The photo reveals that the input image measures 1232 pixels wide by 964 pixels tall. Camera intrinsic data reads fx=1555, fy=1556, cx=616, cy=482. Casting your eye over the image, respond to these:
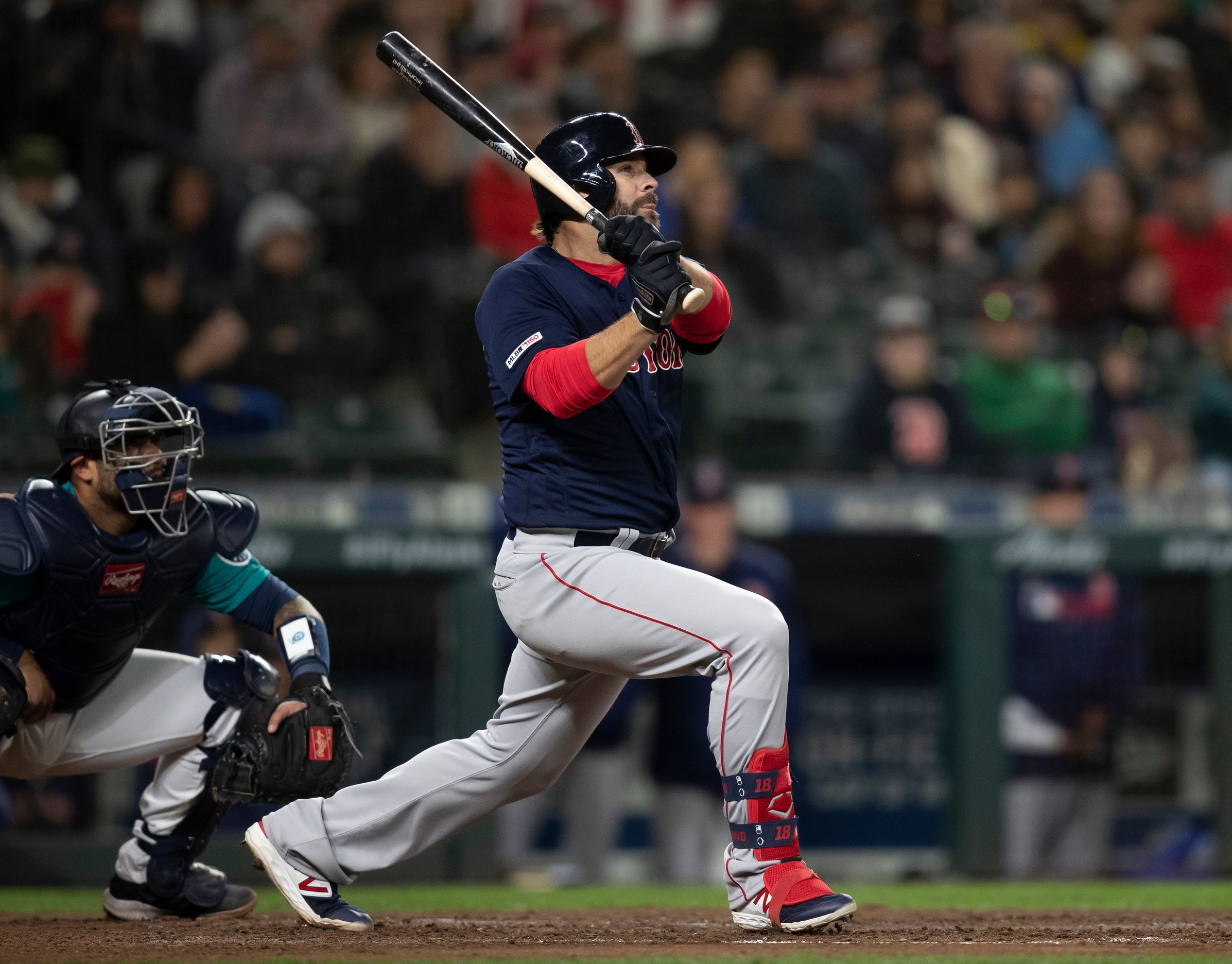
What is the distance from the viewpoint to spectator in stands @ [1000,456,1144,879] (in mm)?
5785

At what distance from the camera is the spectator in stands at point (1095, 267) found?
806 cm

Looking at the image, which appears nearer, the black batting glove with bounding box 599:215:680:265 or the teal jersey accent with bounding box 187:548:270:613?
the black batting glove with bounding box 599:215:680:265

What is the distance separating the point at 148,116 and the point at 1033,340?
450cm

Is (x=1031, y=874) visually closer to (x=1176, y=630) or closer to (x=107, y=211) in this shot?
(x=1176, y=630)

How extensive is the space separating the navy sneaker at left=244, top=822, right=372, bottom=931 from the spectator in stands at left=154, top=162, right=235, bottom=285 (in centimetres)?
430

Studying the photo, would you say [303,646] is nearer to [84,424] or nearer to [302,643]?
[302,643]

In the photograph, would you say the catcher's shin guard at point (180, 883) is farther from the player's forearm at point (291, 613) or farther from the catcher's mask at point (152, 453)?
the catcher's mask at point (152, 453)

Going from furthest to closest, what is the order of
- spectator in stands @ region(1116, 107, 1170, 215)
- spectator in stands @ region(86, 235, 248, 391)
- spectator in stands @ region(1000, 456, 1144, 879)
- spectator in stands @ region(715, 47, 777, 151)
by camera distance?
spectator in stands @ region(1116, 107, 1170, 215) → spectator in stands @ region(715, 47, 777, 151) → spectator in stands @ region(86, 235, 248, 391) → spectator in stands @ region(1000, 456, 1144, 879)

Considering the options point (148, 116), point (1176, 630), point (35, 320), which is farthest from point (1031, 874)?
point (148, 116)

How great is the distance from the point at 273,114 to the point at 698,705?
3.90 m

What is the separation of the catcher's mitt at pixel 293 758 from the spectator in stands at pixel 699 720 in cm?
237

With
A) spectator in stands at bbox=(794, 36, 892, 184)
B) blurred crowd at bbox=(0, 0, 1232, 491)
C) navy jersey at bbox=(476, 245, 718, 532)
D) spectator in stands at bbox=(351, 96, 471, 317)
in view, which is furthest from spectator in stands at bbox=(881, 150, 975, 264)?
navy jersey at bbox=(476, 245, 718, 532)

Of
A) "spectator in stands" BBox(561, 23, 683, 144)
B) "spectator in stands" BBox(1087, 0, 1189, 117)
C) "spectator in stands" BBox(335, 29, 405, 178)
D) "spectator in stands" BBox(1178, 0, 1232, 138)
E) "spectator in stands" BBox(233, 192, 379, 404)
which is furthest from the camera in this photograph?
"spectator in stands" BBox(1178, 0, 1232, 138)

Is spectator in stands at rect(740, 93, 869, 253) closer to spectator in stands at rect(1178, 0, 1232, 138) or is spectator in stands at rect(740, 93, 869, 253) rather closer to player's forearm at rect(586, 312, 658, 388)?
spectator in stands at rect(1178, 0, 1232, 138)
